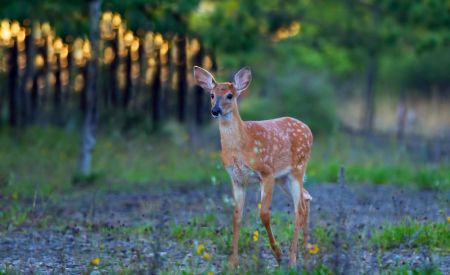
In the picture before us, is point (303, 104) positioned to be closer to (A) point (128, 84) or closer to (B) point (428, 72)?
(A) point (128, 84)

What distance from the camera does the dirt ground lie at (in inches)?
337

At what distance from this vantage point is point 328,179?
51.4ft

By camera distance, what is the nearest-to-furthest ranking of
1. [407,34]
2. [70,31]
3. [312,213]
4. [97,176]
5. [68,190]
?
[312,213] < [68,190] < [97,176] < [70,31] < [407,34]

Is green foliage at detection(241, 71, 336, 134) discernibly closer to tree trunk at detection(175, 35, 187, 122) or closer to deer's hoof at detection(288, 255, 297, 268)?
tree trunk at detection(175, 35, 187, 122)

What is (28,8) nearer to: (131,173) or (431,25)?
(131,173)

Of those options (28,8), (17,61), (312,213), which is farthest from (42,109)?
(312,213)

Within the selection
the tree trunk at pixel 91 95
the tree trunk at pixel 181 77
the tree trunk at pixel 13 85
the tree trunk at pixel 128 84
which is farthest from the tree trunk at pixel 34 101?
the tree trunk at pixel 91 95

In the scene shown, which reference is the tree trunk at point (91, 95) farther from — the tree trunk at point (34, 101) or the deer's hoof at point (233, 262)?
the deer's hoof at point (233, 262)

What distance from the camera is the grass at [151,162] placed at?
1552cm

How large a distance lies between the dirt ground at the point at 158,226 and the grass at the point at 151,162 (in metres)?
0.67

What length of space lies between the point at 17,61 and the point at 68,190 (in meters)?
7.31

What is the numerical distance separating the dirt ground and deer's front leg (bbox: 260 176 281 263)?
14 centimetres

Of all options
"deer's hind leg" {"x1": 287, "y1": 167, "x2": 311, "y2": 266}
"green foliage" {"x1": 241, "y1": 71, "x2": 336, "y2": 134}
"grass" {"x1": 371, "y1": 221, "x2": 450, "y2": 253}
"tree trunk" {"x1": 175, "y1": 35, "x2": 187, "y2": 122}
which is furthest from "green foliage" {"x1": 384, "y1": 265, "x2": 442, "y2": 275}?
"green foliage" {"x1": 241, "y1": 71, "x2": 336, "y2": 134}

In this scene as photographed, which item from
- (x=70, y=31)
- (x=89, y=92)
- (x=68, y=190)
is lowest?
(x=68, y=190)
